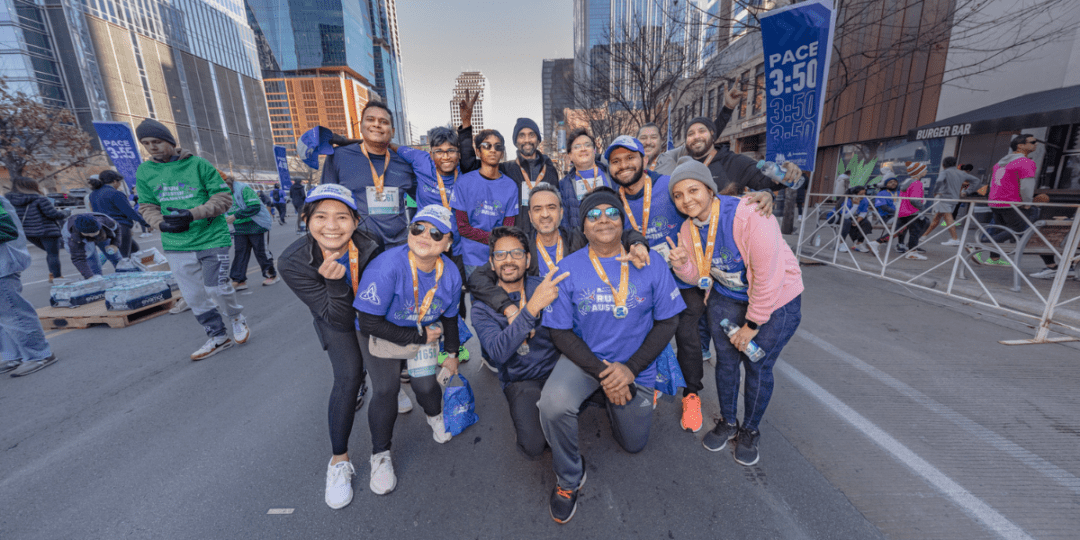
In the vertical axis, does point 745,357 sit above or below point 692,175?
below

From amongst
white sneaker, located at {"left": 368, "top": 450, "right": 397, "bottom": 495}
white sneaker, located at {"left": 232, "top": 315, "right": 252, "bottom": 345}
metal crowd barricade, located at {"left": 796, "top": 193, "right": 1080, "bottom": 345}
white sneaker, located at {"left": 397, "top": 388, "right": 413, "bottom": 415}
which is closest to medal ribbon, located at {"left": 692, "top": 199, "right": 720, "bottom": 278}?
white sneaker, located at {"left": 368, "top": 450, "right": 397, "bottom": 495}

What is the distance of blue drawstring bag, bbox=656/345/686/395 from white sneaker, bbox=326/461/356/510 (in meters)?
2.10

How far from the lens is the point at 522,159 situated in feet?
13.3

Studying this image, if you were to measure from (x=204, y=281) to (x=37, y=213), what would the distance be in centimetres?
549

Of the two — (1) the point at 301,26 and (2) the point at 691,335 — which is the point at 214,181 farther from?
(1) the point at 301,26

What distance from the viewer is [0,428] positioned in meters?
3.06

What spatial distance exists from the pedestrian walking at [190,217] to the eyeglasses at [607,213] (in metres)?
4.05

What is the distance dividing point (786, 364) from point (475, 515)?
3.24m

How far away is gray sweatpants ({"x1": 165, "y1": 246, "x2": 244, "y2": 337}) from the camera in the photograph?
4066 mm

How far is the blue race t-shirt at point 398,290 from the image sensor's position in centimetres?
230

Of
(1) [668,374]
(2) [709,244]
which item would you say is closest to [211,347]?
(1) [668,374]

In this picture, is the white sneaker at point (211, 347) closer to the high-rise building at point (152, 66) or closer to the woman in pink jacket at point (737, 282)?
the woman in pink jacket at point (737, 282)

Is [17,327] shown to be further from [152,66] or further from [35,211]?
[152,66]

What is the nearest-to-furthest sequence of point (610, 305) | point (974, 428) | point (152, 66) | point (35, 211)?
point (610, 305) < point (974, 428) < point (35, 211) < point (152, 66)
